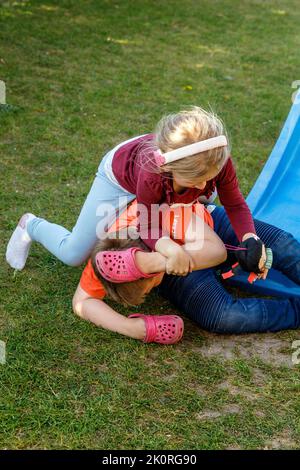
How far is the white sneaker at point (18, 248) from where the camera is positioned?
2.46 metres

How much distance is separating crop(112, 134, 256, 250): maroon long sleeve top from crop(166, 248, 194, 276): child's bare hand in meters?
0.10

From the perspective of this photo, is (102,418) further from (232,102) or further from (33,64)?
(33,64)

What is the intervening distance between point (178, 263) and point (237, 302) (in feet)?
0.95

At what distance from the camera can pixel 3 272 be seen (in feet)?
8.05

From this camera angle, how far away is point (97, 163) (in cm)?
337

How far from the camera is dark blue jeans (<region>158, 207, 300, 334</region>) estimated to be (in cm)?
217

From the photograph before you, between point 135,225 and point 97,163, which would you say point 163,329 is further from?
point 97,163

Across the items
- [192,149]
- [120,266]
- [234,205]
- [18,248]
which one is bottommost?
[18,248]

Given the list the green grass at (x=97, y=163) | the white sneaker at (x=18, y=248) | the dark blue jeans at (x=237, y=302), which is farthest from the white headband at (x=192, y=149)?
the white sneaker at (x=18, y=248)

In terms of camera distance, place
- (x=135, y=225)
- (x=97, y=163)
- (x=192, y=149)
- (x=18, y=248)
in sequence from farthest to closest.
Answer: (x=97, y=163), (x=18, y=248), (x=135, y=225), (x=192, y=149)

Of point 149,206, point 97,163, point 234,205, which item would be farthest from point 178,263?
point 97,163

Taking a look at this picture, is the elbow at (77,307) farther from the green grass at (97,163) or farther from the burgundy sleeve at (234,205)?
the burgundy sleeve at (234,205)

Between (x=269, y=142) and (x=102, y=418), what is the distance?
237 centimetres

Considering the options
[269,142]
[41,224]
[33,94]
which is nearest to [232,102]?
[269,142]
